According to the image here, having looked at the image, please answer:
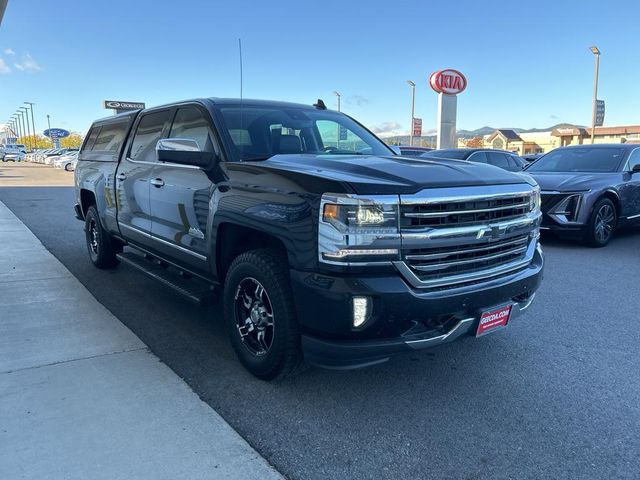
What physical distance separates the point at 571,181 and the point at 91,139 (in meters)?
7.12

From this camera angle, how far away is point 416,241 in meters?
2.79

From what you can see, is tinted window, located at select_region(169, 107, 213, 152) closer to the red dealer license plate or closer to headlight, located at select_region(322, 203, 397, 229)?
headlight, located at select_region(322, 203, 397, 229)

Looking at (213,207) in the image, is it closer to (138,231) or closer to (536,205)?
(138,231)

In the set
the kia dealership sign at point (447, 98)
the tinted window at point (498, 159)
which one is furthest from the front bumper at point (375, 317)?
the kia dealership sign at point (447, 98)

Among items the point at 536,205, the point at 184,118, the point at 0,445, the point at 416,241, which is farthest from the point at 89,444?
the point at 536,205

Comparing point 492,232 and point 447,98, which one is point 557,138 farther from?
point 492,232

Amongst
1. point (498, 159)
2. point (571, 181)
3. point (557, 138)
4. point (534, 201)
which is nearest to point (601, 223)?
point (571, 181)

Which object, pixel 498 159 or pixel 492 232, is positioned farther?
pixel 498 159

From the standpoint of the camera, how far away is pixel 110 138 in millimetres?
6125

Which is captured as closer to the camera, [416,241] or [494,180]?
[416,241]

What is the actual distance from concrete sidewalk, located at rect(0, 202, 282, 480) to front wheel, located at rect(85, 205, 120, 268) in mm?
1628

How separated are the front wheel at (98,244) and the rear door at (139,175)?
2.74 ft

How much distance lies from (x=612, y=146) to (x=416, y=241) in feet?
25.7

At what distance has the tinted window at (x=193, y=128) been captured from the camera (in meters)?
4.05
